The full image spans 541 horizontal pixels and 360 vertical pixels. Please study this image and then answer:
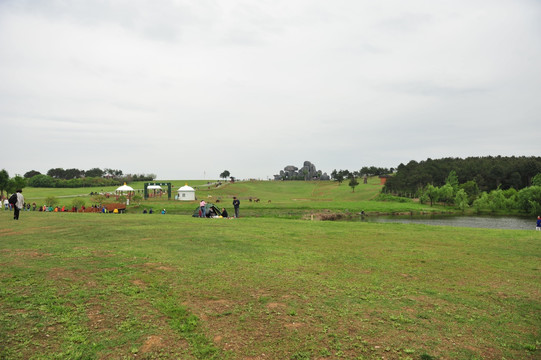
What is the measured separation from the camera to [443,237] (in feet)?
64.4

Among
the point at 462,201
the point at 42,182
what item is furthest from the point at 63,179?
the point at 462,201

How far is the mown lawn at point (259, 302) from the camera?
6.00 meters

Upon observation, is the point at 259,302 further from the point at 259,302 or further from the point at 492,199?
the point at 492,199

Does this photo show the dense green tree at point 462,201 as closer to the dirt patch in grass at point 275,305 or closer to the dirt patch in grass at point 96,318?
the dirt patch in grass at point 275,305

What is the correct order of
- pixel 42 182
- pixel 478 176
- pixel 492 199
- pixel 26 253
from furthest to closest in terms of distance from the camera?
1. pixel 42 182
2. pixel 478 176
3. pixel 492 199
4. pixel 26 253

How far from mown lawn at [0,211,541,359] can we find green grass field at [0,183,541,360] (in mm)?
36

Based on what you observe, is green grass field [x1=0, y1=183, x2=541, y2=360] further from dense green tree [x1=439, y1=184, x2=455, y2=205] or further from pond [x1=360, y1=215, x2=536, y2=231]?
dense green tree [x1=439, y1=184, x2=455, y2=205]

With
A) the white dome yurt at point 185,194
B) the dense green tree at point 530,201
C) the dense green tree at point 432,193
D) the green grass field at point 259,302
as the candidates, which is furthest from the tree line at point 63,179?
the dense green tree at point 530,201

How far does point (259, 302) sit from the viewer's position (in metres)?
7.97

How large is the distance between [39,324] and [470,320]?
991 cm

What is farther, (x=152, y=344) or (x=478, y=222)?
(x=478, y=222)

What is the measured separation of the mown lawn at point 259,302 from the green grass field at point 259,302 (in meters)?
0.04

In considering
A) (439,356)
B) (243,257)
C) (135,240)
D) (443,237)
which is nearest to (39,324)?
(243,257)

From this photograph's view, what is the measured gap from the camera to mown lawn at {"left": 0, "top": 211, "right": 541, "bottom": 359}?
600cm
